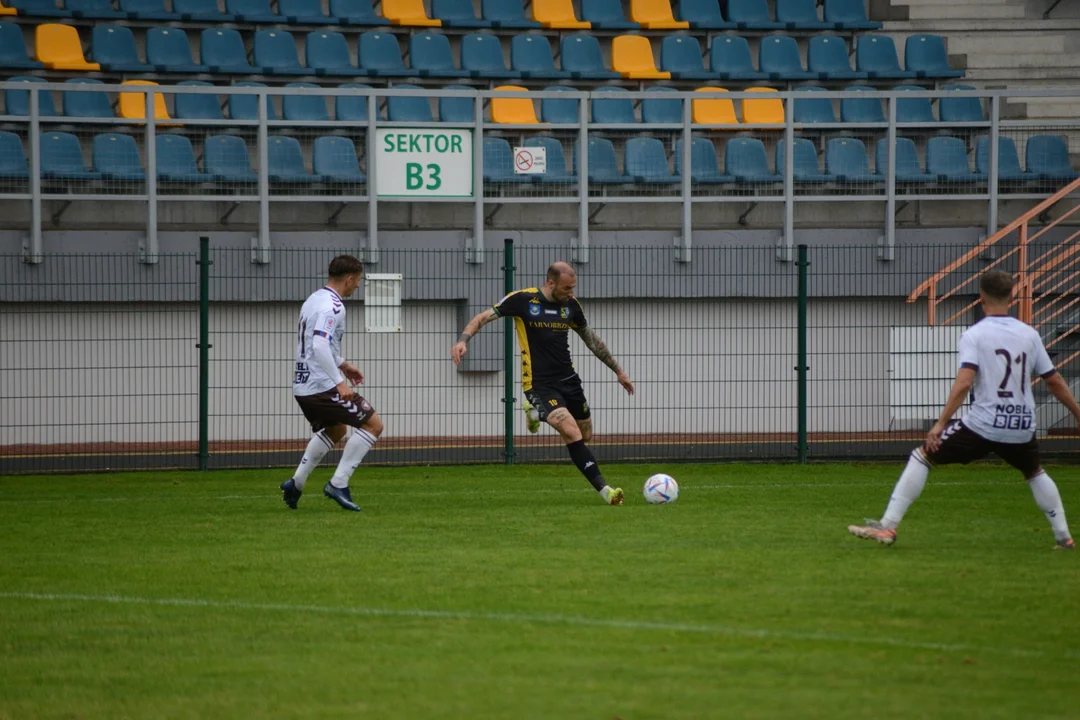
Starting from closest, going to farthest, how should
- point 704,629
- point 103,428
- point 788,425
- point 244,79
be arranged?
1. point 704,629
2. point 103,428
3. point 788,425
4. point 244,79

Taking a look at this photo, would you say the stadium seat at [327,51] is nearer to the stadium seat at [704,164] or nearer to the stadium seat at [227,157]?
the stadium seat at [227,157]

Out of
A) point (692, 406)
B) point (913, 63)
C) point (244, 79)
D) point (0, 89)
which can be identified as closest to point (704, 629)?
point (692, 406)

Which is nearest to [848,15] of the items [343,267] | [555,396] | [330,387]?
[555,396]

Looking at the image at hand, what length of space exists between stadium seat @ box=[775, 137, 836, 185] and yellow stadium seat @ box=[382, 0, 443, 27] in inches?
231

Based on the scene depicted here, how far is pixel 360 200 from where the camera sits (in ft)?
59.0

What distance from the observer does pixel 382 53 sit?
2108 centimetres

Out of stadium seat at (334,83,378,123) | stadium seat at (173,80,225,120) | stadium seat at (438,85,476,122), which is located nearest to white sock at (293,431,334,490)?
stadium seat at (334,83,378,123)

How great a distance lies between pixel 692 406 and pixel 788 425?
1219 mm

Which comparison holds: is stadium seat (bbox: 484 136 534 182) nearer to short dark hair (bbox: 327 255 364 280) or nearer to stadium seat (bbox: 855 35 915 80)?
stadium seat (bbox: 855 35 915 80)

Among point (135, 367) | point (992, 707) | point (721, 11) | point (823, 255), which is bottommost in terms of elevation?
point (992, 707)

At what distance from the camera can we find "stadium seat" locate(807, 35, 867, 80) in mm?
22220

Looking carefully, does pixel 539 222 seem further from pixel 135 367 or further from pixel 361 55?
pixel 135 367

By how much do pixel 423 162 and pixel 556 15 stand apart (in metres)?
5.69

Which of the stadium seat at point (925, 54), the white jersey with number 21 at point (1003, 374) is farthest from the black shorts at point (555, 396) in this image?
the stadium seat at point (925, 54)
